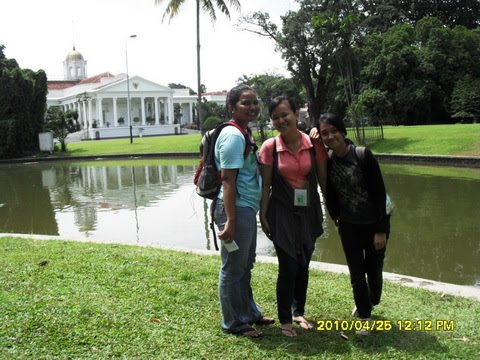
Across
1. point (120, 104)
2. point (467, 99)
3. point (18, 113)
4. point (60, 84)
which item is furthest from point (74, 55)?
point (467, 99)

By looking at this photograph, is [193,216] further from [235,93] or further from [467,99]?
[467,99]

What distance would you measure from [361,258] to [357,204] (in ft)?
1.24

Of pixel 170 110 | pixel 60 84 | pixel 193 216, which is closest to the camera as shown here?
pixel 193 216

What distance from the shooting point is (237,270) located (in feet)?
10.2

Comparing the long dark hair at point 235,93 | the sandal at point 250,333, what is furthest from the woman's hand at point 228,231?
the long dark hair at point 235,93

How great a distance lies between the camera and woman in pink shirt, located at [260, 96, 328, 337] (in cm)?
316

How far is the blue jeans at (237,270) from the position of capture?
9.99ft

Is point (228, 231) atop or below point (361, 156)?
below

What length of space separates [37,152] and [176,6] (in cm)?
1449

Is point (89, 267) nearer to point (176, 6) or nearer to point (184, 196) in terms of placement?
point (184, 196)

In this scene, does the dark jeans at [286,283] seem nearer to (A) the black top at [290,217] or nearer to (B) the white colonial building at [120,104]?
(A) the black top at [290,217]

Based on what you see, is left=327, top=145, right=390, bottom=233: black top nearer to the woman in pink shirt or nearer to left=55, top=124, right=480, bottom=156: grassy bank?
the woman in pink shirt

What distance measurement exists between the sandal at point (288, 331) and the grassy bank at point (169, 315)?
52 mm

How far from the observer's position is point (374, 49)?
37156 mm
